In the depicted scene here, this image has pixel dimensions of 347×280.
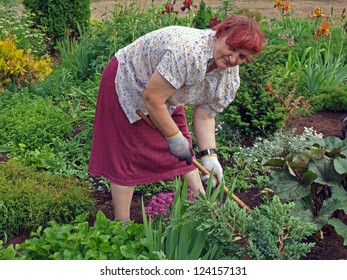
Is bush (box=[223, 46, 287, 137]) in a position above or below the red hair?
below

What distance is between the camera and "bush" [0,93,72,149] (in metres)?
4.91

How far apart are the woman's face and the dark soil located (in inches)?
40.0

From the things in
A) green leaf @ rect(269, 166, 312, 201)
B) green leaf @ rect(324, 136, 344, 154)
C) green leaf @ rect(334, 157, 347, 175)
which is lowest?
green leaf @ rect(269, 166, 312, 201)

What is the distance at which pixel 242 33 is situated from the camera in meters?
3.02

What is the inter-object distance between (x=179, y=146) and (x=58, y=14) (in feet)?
14.8

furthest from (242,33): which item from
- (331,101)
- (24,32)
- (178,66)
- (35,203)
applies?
(24,32)

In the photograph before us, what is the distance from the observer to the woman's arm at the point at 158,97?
316 centimetres

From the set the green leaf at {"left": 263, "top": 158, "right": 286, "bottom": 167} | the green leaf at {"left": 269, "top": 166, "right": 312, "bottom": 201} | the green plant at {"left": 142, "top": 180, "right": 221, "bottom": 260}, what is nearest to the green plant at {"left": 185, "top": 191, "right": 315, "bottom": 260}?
the green plant at {"left": 142, "top": 180, "right": 221, "bottom": 260}

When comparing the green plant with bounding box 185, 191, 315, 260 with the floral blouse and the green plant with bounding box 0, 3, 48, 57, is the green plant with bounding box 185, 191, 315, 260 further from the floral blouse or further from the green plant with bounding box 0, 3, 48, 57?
the green plant with bounding box 0, 3, 48, 57

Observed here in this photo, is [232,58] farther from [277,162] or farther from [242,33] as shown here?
[277,162]

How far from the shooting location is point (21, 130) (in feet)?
16.2

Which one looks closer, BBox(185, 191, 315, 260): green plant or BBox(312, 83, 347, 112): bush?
BBox(185, 191, 315, 260): green plant
